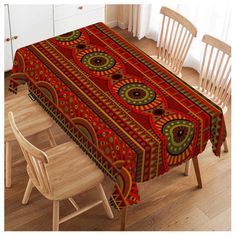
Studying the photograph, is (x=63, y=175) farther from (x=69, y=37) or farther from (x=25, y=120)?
(x=69, y=37)

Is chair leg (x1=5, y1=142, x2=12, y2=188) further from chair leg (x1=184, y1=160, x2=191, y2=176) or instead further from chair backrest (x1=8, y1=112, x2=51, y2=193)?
chair leg (x1=184, y1=160, x2=191, y2=176)

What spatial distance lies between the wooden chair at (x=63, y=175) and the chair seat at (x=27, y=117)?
240 millimetres

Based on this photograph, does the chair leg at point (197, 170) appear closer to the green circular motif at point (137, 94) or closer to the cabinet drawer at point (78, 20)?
the green circular motif at point (137, 94)

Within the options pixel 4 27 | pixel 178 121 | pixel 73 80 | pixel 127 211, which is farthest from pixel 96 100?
pixel 4 27

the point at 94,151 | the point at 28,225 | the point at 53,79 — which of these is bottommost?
the point at 28,225

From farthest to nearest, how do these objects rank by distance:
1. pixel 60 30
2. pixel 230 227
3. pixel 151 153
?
1. pixel 60 30
2. pixel 230 227
3. pixel 151 153

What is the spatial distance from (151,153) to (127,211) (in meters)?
0.70

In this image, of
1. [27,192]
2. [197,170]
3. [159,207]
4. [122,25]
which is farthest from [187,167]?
[122,25]

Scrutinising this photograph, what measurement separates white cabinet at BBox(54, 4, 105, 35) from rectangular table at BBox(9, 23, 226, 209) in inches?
35.7

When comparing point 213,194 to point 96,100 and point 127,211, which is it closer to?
point 127,211

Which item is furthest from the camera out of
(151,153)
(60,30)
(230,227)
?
(60,30)

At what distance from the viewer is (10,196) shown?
3.53 m

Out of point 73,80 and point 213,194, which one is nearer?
point 73,80

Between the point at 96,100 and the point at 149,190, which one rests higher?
the point at 96,100
